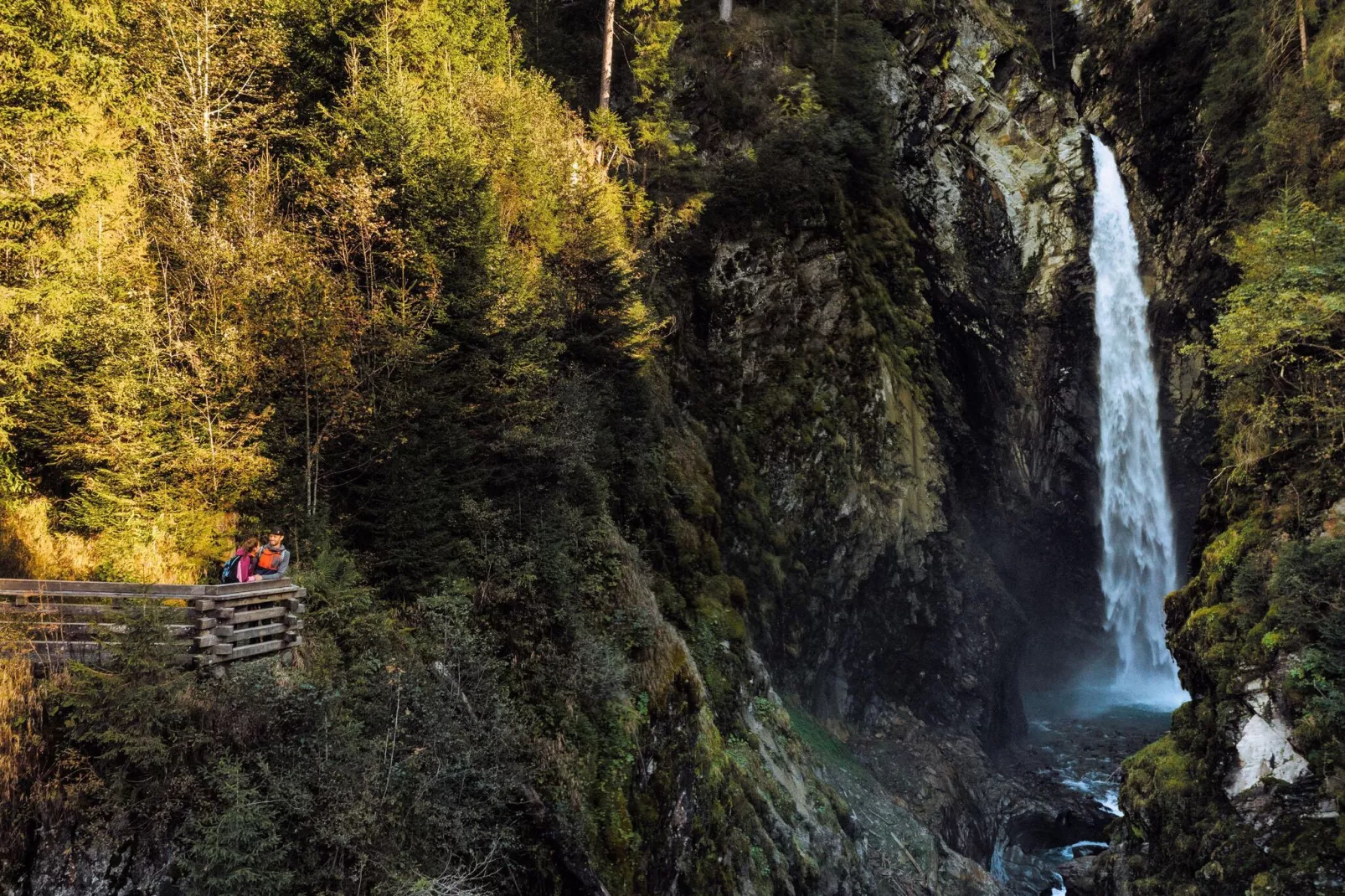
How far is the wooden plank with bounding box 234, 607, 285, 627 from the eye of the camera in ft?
25.2

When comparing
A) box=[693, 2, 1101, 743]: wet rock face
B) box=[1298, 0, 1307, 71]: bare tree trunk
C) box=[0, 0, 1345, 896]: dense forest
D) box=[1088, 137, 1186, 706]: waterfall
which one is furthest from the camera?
box=[1088, 137, 1186, 706]: waterfall

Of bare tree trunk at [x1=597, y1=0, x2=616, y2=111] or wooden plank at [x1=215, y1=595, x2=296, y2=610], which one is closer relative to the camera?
wooden plank at [x1=215, y1=595, x2=296, y2=610]

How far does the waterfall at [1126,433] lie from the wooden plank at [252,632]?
31808 mm

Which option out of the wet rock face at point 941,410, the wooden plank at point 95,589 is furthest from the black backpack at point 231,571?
the wet rock face at point 941,410

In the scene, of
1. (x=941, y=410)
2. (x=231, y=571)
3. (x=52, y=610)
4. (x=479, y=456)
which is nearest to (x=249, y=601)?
(x=231, y=571)

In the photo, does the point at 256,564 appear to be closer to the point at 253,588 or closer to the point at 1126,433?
the point at 253,588

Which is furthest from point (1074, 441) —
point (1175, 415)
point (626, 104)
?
point (626, 104)

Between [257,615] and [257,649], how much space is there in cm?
41

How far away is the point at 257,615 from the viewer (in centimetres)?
803

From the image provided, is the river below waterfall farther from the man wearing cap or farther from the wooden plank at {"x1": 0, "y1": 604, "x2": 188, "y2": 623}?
the wooden plank at {"x1": 0, "y1": 604, "x2": 188, "y2": 623}

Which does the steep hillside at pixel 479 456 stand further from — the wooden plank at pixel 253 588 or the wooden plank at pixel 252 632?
the wooden plank at pixel 253 588

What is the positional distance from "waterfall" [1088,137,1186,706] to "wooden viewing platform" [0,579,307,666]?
31.9m

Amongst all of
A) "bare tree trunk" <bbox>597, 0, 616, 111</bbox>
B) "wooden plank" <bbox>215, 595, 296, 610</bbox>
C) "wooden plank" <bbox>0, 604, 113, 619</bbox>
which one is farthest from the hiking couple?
"bare tree trunk" <bbox>597, 0, 616, 111</bbox>

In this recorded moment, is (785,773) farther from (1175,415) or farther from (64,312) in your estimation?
(1175,415)
